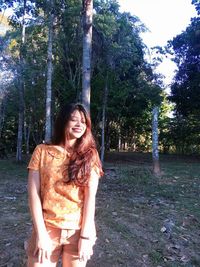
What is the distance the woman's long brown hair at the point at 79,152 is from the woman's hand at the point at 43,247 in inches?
15.7

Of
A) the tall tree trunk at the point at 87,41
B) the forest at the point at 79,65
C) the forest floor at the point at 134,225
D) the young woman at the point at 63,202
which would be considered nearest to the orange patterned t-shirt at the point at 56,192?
the young woman at the point at 63,202

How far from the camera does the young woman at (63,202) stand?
89.9 inches

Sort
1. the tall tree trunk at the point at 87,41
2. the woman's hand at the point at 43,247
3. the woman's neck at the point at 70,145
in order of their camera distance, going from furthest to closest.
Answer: the tall tree trunk at the point at 87,41 < the woman's neck at the point at 70,145 < the woman's hand at the point at 43,247

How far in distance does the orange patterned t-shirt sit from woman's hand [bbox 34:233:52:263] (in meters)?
0.11

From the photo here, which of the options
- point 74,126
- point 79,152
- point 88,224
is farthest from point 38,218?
point 74,126

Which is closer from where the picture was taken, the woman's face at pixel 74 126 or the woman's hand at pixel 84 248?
the woman's hand at pixel 84 248

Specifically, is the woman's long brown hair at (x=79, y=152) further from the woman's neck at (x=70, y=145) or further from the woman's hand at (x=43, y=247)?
the woman's hand at (x=43, y=247)

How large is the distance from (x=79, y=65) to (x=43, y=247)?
1468 cm

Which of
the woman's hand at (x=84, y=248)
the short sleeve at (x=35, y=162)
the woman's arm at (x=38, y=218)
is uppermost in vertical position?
the short sleeve at (x=35, y=162)

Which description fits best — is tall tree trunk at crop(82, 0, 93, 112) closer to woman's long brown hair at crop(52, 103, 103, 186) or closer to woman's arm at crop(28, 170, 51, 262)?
woman's long brown hair at crop(52, 103, 103, 186)

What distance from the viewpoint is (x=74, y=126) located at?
2.43 m

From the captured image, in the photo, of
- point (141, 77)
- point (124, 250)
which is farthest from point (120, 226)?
point (141, 77)

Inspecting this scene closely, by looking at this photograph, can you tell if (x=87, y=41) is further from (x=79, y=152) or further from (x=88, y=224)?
(x=88, y=224)

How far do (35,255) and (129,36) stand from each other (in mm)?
15187
